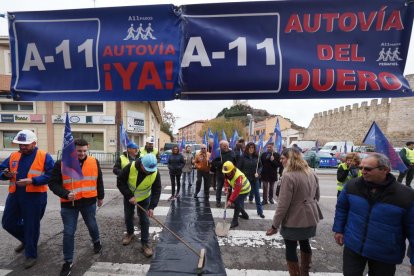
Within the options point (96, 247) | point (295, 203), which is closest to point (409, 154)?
point (295, 203)

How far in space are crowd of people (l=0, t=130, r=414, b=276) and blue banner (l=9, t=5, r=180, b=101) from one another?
1.83 metres

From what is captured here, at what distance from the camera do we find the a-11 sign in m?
1.65

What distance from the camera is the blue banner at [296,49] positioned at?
1622 millimetres

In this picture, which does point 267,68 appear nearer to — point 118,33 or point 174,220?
point 118,33

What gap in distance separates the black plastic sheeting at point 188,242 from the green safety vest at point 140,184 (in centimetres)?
100

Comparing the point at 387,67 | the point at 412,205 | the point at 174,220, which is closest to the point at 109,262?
the point at 174,220

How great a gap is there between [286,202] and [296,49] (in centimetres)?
193

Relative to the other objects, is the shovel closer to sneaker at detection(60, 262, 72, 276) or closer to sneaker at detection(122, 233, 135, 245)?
sneaker at detection(122, 233, 135, 245)

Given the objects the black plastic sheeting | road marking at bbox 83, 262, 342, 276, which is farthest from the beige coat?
the black plastic sheeting

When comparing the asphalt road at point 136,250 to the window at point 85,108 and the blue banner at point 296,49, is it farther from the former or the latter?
the window at point 85,108

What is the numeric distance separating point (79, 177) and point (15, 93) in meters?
1.63

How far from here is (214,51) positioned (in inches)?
70.1

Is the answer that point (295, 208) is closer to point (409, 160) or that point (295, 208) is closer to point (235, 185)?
point (235, 185)

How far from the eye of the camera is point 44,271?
3514 mm
